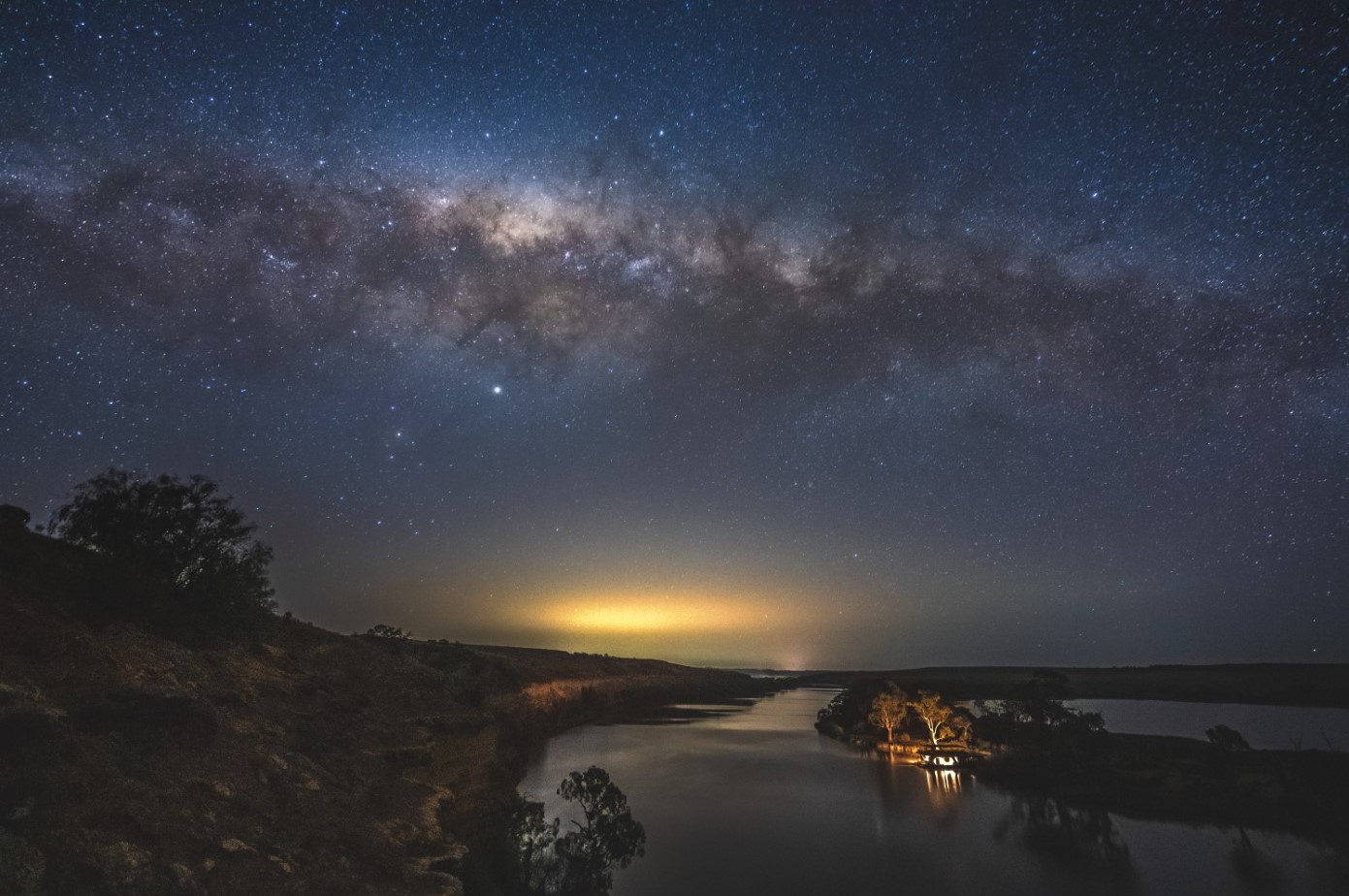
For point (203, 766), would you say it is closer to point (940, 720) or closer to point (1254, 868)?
point (1254, 868)

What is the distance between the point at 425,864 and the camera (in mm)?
19406

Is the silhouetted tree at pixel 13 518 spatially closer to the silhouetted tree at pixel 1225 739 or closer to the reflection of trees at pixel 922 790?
the reflection of trees at pixel 922 790

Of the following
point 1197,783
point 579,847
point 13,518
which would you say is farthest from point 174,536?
point 1197,783

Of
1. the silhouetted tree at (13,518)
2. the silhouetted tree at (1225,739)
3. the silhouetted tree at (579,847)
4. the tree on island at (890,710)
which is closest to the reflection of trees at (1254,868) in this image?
the silhouetted tree at (1225,739)

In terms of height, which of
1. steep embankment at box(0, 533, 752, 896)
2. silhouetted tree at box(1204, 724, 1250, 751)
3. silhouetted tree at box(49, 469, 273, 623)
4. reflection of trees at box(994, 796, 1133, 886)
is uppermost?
A: silhouetted tree at box(49, 469, 273, 623)

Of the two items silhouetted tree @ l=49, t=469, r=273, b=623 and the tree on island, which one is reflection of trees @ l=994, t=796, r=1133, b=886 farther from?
silhouetted tree @ l=49, t=469, r=273, b=623

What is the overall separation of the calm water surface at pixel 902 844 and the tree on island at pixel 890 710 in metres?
12.1

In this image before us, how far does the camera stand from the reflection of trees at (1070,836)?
108 feet

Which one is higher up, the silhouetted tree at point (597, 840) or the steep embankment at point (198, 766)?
the steep embankment at point (198, 766)

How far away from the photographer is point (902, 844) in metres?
36.9

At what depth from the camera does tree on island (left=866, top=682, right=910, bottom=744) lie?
71.9 metres

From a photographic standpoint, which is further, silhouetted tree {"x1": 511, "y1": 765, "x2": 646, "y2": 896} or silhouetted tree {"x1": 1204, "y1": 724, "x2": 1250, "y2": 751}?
silhouetted tree {"x1": 1204, "y1": 724, "x2": 1250, "y2": 751}

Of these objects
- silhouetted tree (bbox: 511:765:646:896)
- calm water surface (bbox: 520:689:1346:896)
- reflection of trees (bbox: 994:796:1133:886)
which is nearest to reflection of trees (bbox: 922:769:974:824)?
calm water surface (bbox: 520:689:1346:896)

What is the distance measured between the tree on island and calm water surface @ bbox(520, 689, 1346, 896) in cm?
1208
